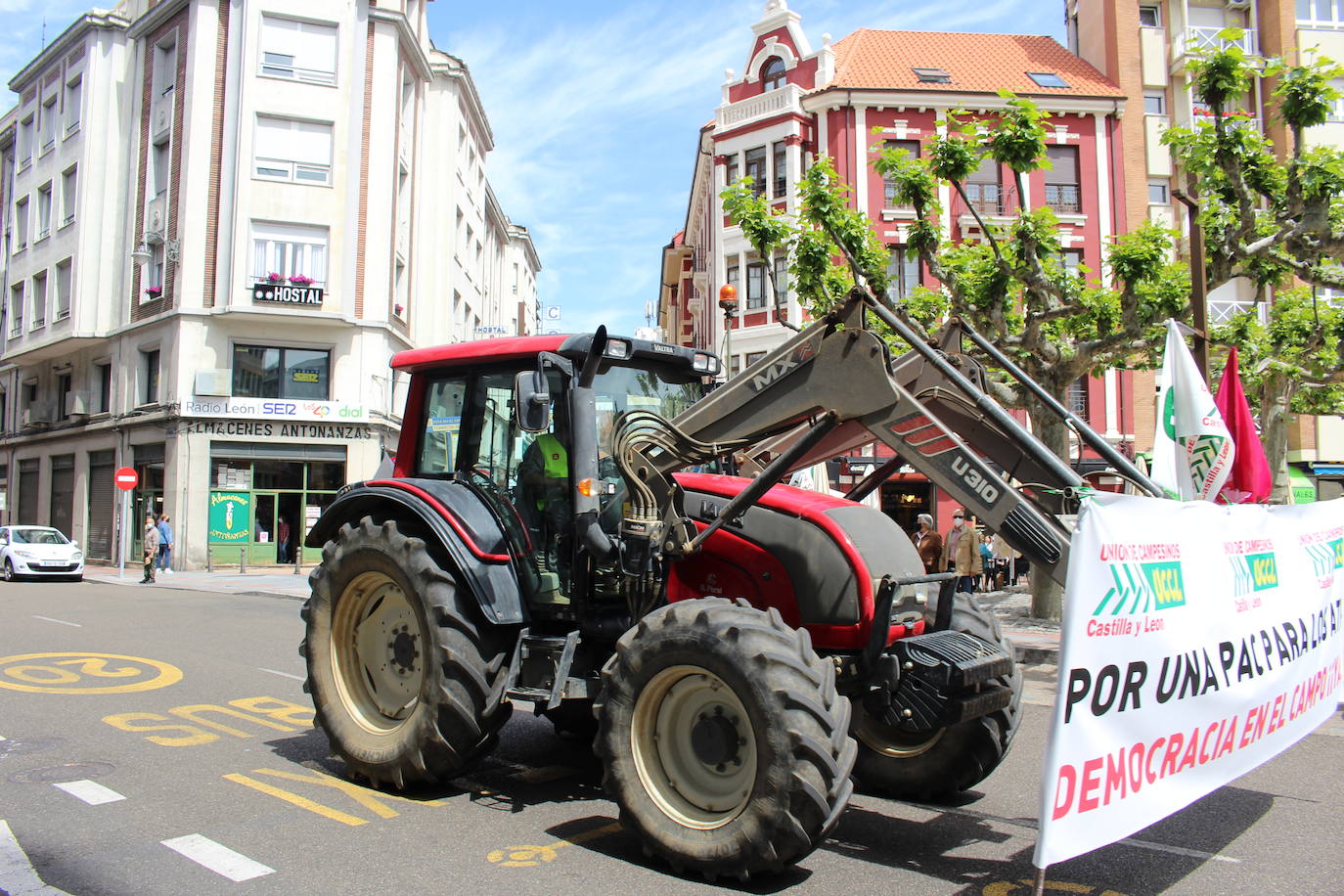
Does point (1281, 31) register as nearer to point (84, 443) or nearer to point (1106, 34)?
point (1106, 34)

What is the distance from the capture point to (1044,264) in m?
14.2

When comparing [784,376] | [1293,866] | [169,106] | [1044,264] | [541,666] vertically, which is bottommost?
[1293,866]

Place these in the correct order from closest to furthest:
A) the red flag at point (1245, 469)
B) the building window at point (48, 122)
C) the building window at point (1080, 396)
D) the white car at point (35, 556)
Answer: the red flag at point (1245, 469) → the white car at point (35, 556) → the building window at point (1080, 396) → the building window at point (48, 122)

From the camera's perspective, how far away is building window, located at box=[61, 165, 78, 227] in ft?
109

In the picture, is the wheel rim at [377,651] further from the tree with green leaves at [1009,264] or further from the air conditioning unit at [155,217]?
the air conditioning unit at [155,217]

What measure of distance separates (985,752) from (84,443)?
3481cm

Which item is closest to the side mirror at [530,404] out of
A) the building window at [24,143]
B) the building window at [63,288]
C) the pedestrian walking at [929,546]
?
the pedestrian walking at [929,546]

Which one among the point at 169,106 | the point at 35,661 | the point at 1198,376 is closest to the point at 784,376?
the point at 1198,376

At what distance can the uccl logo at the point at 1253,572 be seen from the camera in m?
3.96

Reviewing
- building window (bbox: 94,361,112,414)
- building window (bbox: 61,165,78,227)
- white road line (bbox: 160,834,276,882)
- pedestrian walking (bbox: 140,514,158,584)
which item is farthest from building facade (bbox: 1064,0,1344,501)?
building window (bbox: 61,165,78,227)

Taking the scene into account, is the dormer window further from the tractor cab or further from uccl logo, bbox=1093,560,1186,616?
uccl logo, bbox=1093,560,1186,616

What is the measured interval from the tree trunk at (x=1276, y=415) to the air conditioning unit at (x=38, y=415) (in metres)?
37.2

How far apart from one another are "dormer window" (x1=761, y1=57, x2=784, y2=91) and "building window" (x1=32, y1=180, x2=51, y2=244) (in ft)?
84.8

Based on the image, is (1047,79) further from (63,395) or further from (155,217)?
(63,395)
